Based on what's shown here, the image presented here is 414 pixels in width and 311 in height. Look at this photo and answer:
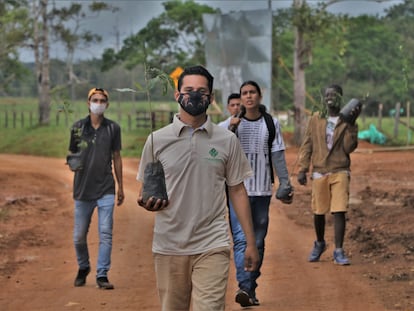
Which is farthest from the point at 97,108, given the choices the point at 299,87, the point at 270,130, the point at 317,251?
the point at 299,87

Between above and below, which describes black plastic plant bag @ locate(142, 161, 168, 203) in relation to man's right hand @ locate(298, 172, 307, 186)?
above

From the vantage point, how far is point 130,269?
10547mm

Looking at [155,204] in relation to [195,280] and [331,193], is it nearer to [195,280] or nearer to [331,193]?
[195,280]

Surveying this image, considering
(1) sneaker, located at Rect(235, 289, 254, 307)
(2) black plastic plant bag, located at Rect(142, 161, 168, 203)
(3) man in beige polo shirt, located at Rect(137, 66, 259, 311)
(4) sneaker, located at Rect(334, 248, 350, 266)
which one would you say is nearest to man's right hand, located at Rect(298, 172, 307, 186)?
(4) sneaker, located at Rect(334, 248, 350, 266)

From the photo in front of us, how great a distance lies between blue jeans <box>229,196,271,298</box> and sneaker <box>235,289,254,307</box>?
0.10m

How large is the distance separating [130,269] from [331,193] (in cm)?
246

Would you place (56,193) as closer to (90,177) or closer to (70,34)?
(90,177)

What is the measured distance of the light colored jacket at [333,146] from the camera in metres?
10.2

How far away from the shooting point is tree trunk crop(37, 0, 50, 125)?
135ft

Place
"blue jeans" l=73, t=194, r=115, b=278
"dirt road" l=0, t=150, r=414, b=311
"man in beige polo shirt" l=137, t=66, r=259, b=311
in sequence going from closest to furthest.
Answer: "man in beige polo shirt" l=137, t=66, r=259, b=311
"dirt road" l=0, t=150, r=414, b=311
"blue jeans" l=73, t=194, r=115, b=278

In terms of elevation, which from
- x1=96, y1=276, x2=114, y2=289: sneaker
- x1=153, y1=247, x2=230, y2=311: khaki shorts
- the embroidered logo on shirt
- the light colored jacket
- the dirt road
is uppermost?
the embroidered logo on shirt

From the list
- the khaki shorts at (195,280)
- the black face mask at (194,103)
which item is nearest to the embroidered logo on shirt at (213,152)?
the black face mask at (194,103)

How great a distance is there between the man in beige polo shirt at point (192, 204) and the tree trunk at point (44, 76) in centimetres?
3631

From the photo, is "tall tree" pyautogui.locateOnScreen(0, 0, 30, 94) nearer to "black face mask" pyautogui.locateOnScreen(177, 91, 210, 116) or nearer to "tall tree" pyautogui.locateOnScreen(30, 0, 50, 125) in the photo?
"tall tree" pyautogui.locateOnScreen(30, 0, 50, 125)
